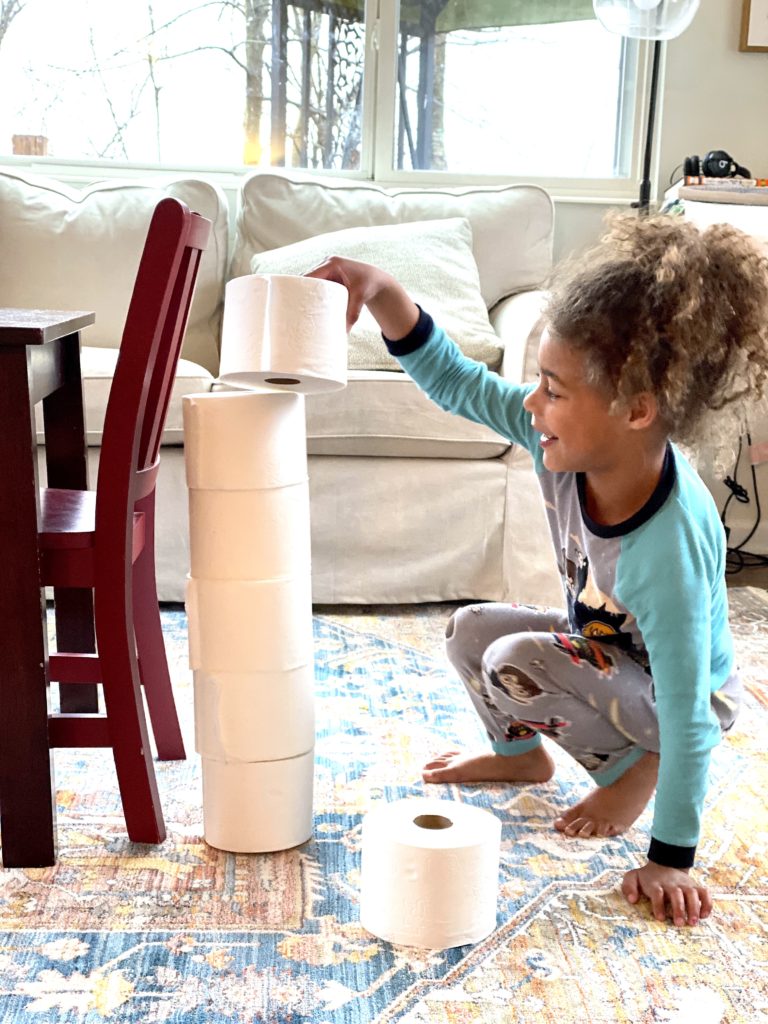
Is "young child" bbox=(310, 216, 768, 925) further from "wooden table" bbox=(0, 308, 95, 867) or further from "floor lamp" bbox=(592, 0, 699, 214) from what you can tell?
"floor lamp" bbox=(592, 0, 699, 214)

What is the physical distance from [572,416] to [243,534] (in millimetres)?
396

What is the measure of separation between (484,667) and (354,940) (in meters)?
0.42

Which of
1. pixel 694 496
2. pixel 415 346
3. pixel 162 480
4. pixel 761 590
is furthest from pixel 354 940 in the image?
pixel 761 590

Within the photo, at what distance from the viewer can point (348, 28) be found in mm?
3527

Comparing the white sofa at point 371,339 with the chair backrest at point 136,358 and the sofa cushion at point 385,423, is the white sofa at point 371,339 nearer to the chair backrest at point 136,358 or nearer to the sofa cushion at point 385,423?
the sofa cushion at point 385,423

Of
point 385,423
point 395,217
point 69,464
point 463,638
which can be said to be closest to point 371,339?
point 385,423

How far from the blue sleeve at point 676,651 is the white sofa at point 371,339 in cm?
114

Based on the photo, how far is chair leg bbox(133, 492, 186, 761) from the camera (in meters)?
1.61

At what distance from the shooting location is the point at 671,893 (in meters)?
1.24

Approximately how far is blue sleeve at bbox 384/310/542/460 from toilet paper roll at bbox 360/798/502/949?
0.53 metres

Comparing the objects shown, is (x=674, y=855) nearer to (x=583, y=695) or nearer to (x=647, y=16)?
(x=583, y=695)

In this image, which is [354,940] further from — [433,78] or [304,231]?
[433,78]

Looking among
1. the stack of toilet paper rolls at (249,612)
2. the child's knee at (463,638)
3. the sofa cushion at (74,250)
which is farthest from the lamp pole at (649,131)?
the stack of toilet paper rolls at (249,612)

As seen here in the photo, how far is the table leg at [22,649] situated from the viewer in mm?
1233
